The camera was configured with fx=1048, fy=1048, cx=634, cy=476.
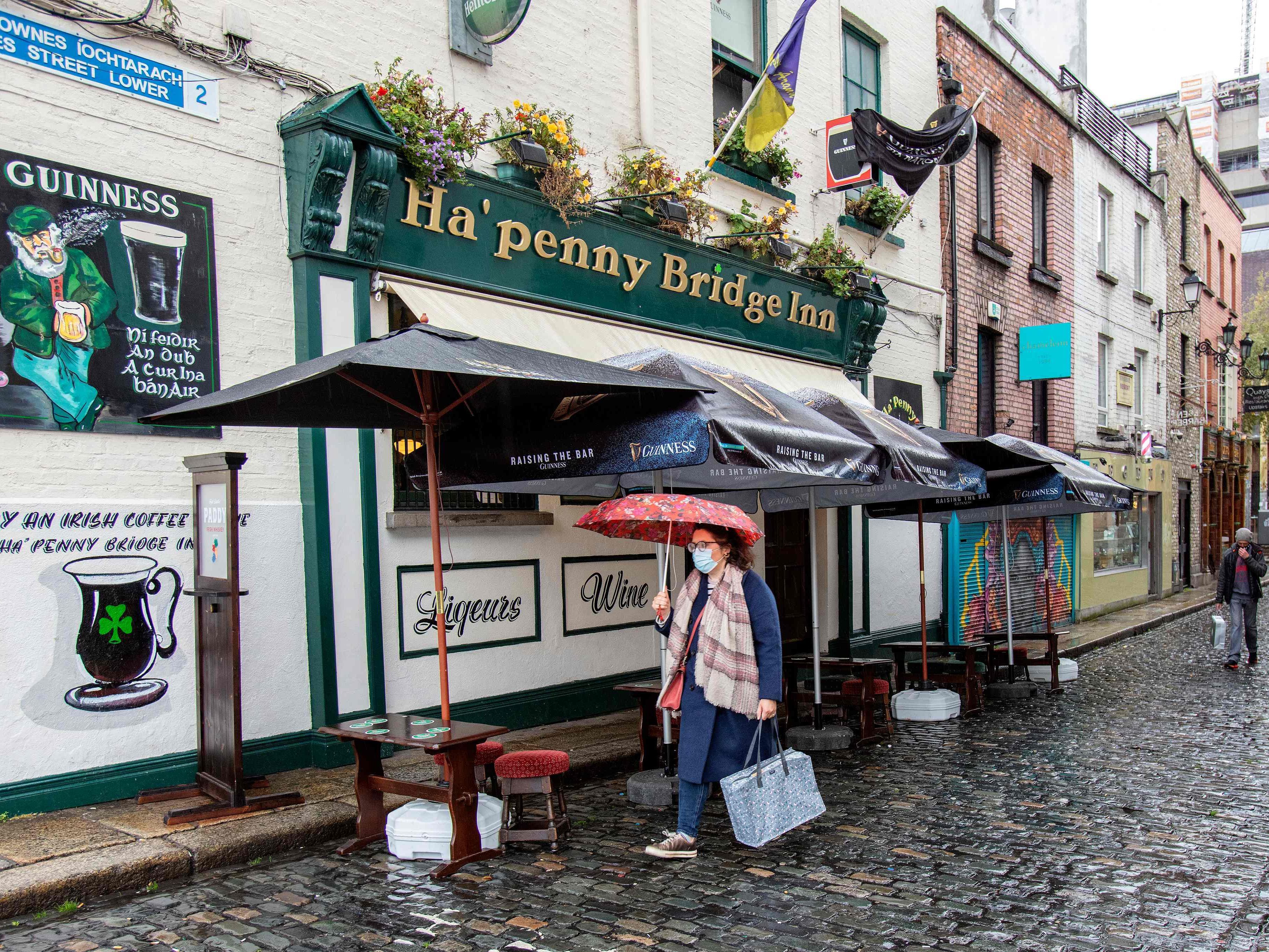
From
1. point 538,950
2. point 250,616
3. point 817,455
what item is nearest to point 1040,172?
point 817,455

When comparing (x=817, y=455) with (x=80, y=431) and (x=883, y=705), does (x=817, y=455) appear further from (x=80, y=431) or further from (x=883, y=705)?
(x=80, y=431)

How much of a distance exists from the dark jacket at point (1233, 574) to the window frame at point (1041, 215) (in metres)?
6.23

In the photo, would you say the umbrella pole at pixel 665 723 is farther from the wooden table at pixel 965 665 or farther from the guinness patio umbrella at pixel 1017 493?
the wooden table at pixel 965 665

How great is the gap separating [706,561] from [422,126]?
393 cm

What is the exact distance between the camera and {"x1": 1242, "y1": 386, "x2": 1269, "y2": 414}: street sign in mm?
30000

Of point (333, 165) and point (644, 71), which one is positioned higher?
point (644, 71)

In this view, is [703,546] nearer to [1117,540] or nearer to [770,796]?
[770,796]

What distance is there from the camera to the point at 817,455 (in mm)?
6359

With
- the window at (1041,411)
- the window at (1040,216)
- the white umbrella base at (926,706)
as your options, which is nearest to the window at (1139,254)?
the window at (1040,216)

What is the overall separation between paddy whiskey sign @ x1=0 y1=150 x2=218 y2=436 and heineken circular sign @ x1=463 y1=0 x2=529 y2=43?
267cm

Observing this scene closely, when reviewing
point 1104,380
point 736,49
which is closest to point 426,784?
point 736,49

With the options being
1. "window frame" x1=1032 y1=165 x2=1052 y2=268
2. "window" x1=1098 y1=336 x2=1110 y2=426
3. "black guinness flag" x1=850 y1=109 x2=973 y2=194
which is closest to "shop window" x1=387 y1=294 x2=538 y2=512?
"black guinness flag" x1=850 y1=109 x2=973 y2=194

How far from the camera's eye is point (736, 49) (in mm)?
11508

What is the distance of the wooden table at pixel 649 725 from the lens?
7.07 meters
